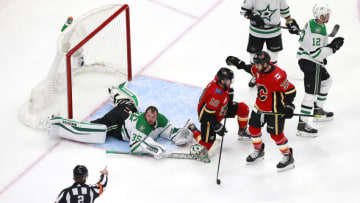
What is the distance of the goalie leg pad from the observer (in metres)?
7.19

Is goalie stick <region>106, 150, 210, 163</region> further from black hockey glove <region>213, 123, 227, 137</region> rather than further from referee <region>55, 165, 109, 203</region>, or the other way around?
referee <region>55, 165, 109, 203</region>

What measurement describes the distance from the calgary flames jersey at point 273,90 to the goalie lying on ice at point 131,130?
961 millimetres

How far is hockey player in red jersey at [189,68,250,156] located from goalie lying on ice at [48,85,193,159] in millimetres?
249

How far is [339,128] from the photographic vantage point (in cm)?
732

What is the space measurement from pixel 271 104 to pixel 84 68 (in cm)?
234

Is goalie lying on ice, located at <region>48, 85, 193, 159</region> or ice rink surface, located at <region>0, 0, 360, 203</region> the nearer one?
ice rink surface, located at <region>0, 0, 360, 203</region>

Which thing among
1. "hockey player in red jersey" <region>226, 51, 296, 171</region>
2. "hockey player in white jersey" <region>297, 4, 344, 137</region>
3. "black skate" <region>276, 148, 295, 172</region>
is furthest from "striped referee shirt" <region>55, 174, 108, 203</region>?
"hockey player in white jersey" <region>297, 4, 344, 137</region>

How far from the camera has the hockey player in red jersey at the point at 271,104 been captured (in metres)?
6.41

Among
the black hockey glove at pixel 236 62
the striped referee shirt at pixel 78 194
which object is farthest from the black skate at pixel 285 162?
the striped referee shirt at pixel 78 194

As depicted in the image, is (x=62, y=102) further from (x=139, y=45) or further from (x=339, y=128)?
(x=339, y=128)

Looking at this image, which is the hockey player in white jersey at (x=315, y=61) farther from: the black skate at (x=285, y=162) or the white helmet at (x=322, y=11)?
the black skate at (x=285, y=162)

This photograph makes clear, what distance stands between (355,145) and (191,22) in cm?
294

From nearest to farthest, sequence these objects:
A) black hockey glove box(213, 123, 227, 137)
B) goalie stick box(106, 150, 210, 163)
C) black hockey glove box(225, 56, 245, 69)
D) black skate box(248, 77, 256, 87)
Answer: black hockey glove box(213, 123, 227, 137)
black hockey glove box(225, 56, 245, 69)
goalie stick box(106, 150, 210, 163)
black skate box(248, 77, 256, 87)

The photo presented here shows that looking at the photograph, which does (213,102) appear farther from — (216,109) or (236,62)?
(236,62)
